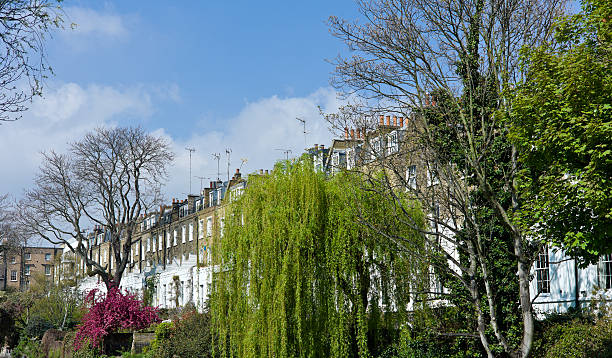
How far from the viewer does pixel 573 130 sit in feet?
38.1

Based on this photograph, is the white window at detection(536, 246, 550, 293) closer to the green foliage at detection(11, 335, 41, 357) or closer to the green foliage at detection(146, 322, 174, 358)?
the green foliage at detection(146, 322, 174, 358)

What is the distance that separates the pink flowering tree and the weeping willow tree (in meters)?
10.1

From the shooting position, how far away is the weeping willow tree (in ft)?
60.4

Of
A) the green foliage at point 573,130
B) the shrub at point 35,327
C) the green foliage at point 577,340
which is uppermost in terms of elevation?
the green foliage at point 573,130

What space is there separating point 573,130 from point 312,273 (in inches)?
359

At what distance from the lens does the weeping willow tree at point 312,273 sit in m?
18.4

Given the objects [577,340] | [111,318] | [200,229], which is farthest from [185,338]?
[200,229]

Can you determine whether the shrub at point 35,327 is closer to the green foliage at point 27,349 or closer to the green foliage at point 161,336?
the green foliage at point 27,349

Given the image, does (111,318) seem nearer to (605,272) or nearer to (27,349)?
(27,349)

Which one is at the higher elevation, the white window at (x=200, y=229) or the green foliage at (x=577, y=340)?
the white window at (x=200, y=229)

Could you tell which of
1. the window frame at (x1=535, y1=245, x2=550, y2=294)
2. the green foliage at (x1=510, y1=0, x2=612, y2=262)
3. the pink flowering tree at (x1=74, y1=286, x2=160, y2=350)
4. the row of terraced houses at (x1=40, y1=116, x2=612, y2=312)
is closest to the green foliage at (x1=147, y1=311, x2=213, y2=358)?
the row of terraced houses at (x1=40, y1=116, x2=612, y2=312)

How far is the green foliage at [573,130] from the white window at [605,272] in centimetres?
523

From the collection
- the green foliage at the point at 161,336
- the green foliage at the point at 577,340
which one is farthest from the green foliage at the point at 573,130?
the green foliage at the point at 161,336

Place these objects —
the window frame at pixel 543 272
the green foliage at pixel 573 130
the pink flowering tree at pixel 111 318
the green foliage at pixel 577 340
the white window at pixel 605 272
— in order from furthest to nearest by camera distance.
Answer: the pink flowering tree at pixel 111 318 → the window frame at pixel 543 272 → the white window at pixel 605 272 → the green foliage at pixel 577 340 → the green foliage at pixel 573 130
